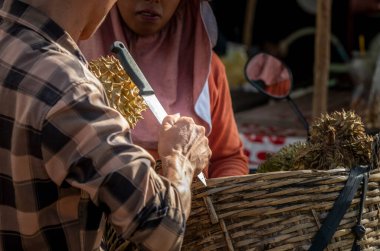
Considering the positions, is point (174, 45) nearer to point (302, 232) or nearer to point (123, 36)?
point (123, 36)

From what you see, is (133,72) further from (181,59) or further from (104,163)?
(181,59)

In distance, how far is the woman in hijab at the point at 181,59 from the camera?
2.69 metres

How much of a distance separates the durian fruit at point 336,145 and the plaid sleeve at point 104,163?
26.2 inches

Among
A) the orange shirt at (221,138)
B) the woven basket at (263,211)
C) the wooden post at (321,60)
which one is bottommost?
the woven basket at (263,211)

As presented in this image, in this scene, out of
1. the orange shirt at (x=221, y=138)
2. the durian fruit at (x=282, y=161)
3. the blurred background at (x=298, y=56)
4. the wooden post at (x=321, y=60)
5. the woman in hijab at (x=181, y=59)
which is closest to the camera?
the durian fruit at (x=282, y=161)

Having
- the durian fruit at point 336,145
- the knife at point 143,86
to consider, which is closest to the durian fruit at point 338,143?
the durian fruit at point 336,145

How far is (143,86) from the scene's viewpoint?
191cm

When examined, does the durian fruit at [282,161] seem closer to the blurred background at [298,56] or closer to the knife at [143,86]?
the blurred background at [298,56]

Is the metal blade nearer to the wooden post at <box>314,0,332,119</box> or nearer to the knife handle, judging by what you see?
the knife handle

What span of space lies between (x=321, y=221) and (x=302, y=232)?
0.06 metres

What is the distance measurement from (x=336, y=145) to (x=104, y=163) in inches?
32.3

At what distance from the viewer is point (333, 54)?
8.92 m

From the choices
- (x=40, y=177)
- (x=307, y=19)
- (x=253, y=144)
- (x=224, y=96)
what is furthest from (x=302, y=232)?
(x=307, y=19)

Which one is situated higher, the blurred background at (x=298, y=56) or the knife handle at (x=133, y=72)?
the blurred background at (x=298, y=56)
